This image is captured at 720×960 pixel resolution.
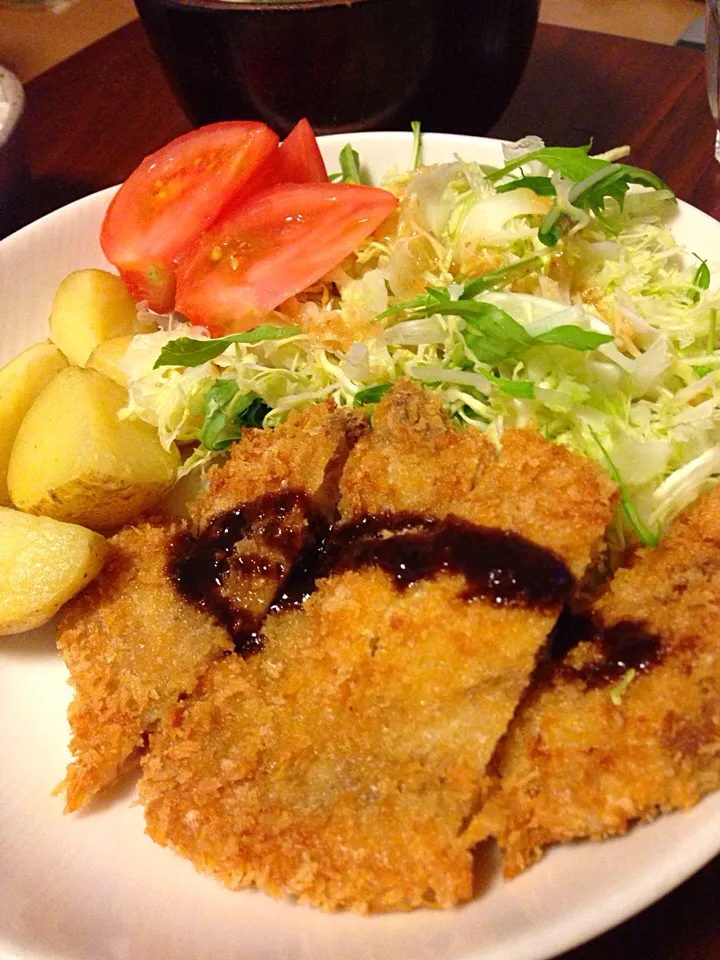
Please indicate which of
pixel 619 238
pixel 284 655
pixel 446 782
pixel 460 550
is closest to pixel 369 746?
pixel 446 782

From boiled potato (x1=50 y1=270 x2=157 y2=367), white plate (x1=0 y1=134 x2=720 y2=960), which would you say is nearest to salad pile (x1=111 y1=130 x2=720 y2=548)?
boiled potato (x1=50 y1=270 x2=157 y2=367)

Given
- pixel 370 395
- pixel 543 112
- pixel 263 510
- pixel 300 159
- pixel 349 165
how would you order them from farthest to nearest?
pixel 543 112, pixel 349 165, pixel 300 159, pixel 370 395, pixel 263 510

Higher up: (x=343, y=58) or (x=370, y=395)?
(x=343, y=58)

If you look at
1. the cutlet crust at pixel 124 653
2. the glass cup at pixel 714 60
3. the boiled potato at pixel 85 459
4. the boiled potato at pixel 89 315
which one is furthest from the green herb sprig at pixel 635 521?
the glass cup at pixel 714 60

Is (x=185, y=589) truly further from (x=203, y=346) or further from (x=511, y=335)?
(x=511, y=335)

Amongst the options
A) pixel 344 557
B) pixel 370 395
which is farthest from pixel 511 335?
pixel 344 557

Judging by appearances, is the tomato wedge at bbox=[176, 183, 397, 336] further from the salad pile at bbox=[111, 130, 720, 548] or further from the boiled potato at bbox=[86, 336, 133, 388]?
the boiled potato at bbox=[86, 336, 133, 388]

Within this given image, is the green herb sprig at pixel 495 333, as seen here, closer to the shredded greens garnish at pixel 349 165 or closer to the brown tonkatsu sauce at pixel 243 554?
the brown tonkatsu sauce at pixel 243 554
